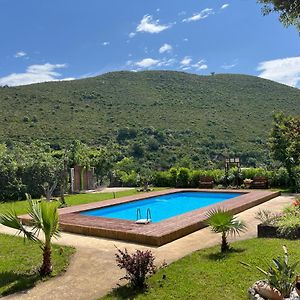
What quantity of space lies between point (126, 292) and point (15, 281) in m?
1.87

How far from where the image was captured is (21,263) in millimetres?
6555

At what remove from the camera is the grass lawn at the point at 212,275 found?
4917 mm

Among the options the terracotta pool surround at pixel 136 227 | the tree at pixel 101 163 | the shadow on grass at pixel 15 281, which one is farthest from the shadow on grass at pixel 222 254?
the tree at pixel 101 163

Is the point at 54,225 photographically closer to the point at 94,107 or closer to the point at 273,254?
the point at 273,254

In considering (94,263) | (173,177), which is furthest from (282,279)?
(173,177)

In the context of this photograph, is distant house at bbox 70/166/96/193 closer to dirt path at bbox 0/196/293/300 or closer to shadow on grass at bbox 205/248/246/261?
dirt path at bbox 0/196/293/300

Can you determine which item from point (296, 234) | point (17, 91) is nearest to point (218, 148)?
point (17, 91)

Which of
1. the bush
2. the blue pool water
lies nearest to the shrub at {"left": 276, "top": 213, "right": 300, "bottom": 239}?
the blue pool water

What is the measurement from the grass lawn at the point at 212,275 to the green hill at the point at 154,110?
86.9 ft

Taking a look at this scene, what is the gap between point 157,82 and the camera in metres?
51.6

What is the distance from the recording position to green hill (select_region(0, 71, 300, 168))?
1361 inches

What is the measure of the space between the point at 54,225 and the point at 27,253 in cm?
175

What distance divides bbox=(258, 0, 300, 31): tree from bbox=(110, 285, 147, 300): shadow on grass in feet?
16.7

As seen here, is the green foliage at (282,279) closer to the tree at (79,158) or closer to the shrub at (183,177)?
the tree at (79,158)
